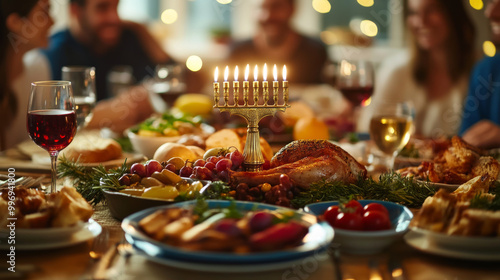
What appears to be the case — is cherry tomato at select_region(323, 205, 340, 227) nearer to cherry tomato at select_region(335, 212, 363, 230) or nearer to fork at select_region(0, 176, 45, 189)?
cherry tomato at select_region(335, 212, 363, 230)

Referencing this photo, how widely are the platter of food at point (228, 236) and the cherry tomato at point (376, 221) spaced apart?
12 cm

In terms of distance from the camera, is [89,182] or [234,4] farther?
[234,4]

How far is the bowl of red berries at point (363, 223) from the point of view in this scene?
1.07 meters

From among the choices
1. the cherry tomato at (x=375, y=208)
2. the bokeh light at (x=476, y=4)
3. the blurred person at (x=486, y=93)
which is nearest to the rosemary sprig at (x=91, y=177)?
the cherry tomato at (x=375, y=208)

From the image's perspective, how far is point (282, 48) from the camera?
6.29 metres

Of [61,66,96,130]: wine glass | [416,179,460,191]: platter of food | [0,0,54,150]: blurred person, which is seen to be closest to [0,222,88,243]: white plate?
[416,179,460,191]: platter of food

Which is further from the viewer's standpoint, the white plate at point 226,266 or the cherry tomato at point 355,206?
the cherry tomato at point 355,206

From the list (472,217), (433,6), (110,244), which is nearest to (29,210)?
(110,244)

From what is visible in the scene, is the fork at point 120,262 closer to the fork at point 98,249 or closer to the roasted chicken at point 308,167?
the fork at point 98,249

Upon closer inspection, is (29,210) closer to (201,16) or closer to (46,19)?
(46,19)

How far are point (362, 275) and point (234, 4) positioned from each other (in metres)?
5.77

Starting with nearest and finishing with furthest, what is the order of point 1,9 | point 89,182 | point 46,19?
point 89,182 → point 46,19 → point 1,9

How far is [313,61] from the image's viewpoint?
620 centimetres

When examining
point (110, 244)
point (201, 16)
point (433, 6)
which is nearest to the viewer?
point (110, 244)
